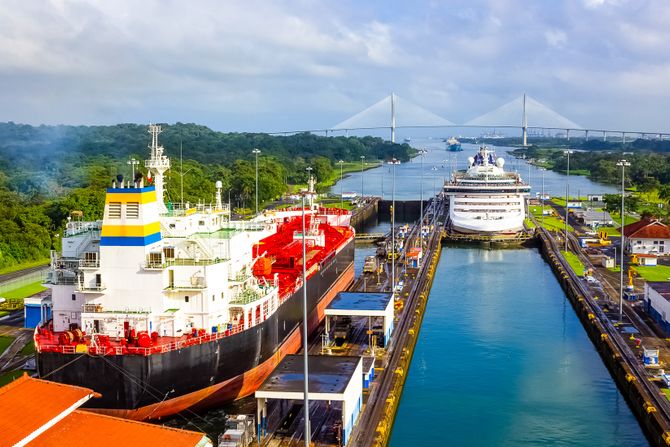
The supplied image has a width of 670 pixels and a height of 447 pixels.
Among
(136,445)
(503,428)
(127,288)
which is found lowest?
(503,428)

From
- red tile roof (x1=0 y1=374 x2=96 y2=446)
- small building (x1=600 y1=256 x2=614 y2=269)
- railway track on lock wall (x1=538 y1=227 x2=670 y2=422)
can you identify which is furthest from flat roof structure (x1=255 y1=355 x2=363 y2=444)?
small building (x1=600 y1=256 x2=614 y2=269)

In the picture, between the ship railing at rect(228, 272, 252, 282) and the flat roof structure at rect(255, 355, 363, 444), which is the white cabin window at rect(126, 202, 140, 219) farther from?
the flat roof structure at rect(255, 355, 363, 444)

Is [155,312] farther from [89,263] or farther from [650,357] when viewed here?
[650,357]

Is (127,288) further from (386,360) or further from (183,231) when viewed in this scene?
(386,360)

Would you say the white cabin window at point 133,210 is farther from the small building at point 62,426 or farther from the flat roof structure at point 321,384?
the small building at point 62,426

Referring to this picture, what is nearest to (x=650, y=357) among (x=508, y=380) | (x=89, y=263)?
(x=508, y=380)

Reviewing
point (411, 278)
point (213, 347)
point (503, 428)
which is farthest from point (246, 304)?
point (411, 278)
